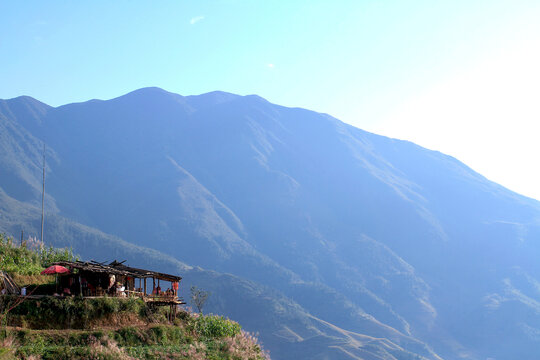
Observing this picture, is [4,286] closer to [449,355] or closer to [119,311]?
[119,311]

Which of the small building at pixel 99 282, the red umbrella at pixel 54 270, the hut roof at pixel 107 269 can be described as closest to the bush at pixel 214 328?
the small building at pixel 99 282

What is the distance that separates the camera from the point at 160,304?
43594 mm

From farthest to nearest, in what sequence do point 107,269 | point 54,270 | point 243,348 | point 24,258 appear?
point 24,258, point 243,348, point 107,269, point 54,270

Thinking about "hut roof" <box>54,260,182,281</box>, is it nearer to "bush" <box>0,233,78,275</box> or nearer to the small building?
the small building

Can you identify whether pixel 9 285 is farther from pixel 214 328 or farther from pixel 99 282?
pixel 214 328

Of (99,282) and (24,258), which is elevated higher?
(24,258)

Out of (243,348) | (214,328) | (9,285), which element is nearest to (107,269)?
(9,285)

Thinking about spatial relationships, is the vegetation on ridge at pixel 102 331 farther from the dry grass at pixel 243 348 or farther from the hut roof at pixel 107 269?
the hut roof at pixel 107 269

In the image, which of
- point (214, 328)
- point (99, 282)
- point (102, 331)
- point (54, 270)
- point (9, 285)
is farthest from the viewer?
point (214, 328)

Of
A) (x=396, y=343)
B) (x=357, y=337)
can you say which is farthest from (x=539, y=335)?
(x=357, y=337)

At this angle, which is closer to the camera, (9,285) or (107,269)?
(9,285)

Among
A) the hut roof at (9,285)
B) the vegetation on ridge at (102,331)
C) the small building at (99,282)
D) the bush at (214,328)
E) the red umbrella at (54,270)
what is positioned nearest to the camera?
the vegetation on ridge at (102,331)

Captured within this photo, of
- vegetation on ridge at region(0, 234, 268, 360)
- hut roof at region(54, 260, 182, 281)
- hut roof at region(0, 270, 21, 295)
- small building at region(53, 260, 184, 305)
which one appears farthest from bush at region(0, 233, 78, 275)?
hut roof at region(54, 260, 182, 281)

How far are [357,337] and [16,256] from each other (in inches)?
5475
